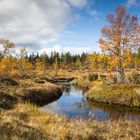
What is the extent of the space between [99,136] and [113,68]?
2460cm

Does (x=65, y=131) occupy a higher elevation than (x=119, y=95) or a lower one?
lower

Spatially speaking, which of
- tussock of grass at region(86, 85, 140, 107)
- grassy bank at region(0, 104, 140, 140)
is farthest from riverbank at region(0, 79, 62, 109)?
grassy bank at region(0, 104, 140, 140)

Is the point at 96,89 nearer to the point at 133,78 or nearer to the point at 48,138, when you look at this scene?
the point at 133,78

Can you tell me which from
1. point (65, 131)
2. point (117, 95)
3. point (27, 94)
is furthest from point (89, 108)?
point (65, 131)

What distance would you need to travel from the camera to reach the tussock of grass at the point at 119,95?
84.9 feet

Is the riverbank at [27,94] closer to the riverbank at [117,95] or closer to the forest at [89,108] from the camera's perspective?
the forest at [89,108]

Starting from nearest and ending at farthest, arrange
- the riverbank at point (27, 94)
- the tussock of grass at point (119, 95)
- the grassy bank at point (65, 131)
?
the grassy bank at point (65, 131)
the riverbank at point (27, 94)
the tussock of grass at point (119, 95)

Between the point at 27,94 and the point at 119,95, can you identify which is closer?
the point at 27,94

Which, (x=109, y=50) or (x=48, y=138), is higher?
(x=109, y=50)

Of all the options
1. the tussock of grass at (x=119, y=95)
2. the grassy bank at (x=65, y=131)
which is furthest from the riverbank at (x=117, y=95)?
the grassy bank at (x=65, y=131)

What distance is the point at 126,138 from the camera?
11492mm

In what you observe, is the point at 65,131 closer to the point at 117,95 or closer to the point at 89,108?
the point at 89,108

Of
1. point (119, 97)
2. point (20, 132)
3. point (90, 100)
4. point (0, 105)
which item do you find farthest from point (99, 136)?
point (90, 100)

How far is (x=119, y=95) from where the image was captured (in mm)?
27391
